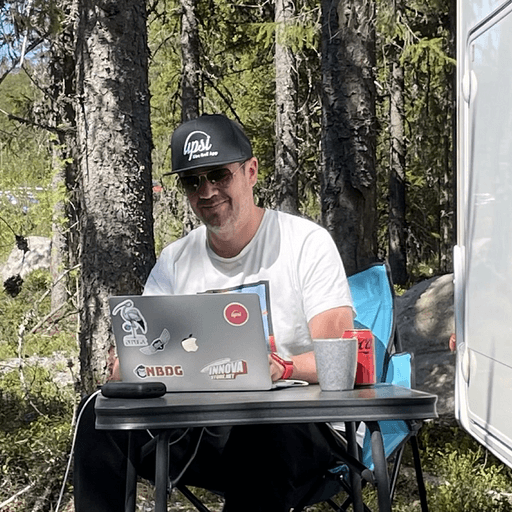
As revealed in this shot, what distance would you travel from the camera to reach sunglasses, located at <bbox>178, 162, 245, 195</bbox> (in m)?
3.21

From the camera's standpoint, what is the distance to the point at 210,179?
3221 millimetres

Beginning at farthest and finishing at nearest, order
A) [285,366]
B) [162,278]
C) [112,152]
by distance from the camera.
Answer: [112,152], [162,278], [285,366]

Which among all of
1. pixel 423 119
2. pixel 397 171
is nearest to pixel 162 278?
pixel 423 119

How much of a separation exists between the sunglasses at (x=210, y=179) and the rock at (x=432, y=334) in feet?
11.6

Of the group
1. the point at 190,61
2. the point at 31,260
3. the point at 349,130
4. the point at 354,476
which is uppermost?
the point at 190,61

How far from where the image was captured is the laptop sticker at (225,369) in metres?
2.59

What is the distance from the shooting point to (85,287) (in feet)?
16.9

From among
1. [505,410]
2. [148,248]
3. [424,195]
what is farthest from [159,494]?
[424,195]

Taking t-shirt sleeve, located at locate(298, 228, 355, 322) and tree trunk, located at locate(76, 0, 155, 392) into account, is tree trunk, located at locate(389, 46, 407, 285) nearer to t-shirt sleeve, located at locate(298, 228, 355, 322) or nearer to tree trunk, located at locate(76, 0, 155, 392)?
tree trunk, located at locate(76, 0, 155, 392)

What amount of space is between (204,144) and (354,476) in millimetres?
1128

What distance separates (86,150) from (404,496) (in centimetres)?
242

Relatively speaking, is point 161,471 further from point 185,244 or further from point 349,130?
point 349,130

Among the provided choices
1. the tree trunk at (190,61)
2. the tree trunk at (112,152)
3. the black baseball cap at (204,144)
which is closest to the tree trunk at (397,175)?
the tree trunk at (190,61)

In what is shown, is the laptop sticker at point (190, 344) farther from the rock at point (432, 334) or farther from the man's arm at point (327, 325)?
the rock at point (432, 334)
